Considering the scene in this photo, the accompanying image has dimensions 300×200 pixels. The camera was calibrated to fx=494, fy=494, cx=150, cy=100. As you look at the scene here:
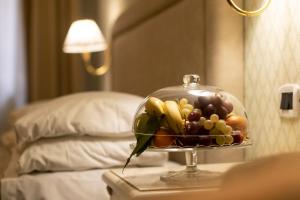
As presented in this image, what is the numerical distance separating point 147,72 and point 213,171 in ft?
4.22

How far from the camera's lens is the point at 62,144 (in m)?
1.81

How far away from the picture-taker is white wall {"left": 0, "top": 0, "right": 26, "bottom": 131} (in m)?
3.89

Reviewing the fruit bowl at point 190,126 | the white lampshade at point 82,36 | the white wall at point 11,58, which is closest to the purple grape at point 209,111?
the fruit bowl at point 190,126

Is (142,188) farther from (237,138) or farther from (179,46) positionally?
(179,46)

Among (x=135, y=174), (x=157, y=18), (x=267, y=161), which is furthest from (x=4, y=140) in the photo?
(x=267, y=161)

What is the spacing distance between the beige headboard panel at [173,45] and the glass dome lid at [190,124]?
0.48 m

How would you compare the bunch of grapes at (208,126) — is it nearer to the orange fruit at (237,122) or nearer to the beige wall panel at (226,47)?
the orange fruit at (237,122)

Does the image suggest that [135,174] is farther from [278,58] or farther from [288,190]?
[288,190]

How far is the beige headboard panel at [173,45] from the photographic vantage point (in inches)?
67.2

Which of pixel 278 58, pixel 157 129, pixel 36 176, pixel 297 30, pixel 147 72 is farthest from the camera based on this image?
pixel 147 72

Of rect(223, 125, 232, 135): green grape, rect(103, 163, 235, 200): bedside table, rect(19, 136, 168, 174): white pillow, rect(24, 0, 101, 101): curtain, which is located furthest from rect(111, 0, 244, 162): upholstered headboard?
rect(24, 0, 101, 101): curtain

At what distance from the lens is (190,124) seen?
1200mm

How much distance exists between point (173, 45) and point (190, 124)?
1.04m

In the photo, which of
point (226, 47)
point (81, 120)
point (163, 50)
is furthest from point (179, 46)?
point (81, 120)
